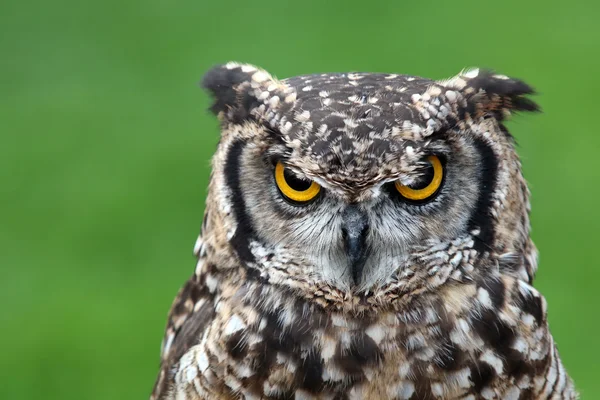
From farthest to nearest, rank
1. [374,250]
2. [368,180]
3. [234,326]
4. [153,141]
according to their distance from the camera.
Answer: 1. [153,141]
2. [234,326]
3. [374,250]
4. [368,180]

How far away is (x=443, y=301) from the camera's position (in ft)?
7.86

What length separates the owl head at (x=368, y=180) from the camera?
2.19 m

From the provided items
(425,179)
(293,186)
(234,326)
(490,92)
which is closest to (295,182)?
(293,186)

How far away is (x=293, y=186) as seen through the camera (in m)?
2.27

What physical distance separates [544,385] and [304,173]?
2.73 feet

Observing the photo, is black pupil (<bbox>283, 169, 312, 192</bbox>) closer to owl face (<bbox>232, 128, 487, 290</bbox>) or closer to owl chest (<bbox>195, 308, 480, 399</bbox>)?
owl face (<bbox>232, 128, 487, 290</bbox>)

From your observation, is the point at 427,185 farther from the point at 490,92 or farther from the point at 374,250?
the point at 490,92

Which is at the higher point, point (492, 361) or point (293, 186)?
point (293, 186)

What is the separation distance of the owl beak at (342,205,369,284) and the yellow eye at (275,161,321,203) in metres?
0.09

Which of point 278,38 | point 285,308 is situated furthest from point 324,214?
point 278,38

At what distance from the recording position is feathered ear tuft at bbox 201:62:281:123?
2.38 meters

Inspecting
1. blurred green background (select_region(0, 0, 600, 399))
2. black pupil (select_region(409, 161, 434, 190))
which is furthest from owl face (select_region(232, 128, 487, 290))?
blurred green background (select_region(0, 0, 600, 399))

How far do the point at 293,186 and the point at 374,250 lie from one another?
9.9 inches

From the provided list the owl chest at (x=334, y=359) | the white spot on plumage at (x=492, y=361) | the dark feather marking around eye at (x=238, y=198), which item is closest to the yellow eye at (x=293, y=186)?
the dark feather marking around eye at (x=238, y=198)
